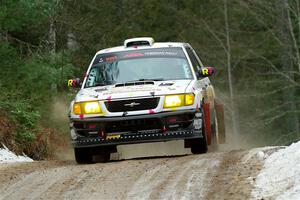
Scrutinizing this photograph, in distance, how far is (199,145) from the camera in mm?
12156

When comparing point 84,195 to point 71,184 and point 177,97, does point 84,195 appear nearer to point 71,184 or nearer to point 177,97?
point 71,184

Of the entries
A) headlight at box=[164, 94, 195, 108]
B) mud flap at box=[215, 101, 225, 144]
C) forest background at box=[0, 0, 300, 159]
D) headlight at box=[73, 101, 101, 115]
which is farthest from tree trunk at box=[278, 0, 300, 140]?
headlight at box=[73, 101, 101, 115]

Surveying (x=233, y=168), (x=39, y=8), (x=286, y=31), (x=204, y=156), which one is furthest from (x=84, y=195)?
(x=286, y=31)

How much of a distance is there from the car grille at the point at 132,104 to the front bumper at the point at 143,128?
14 centimetres

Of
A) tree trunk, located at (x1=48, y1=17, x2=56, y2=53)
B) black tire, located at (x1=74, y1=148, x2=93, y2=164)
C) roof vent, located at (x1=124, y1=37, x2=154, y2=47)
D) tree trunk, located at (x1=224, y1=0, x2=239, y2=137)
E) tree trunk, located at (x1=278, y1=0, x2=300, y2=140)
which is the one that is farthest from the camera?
tree trunk, located at (x1=224, y1=0, x2=239, y2=137)

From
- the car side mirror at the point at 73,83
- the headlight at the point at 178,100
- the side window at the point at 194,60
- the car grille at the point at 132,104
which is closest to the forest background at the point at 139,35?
the car side mirror at the point at 73,83

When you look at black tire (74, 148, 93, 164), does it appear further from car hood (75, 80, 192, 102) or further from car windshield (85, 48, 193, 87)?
car windshield (85, 48, 193, 87)

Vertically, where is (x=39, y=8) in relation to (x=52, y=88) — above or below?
above

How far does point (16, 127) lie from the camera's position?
51.9 feet

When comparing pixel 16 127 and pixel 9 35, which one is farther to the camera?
pixel 9 35

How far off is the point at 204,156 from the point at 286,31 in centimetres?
2745

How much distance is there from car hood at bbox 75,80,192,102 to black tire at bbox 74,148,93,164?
0.76 meters

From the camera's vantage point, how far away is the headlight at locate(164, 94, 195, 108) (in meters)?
11.6

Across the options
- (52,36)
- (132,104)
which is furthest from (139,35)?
(132,104)
